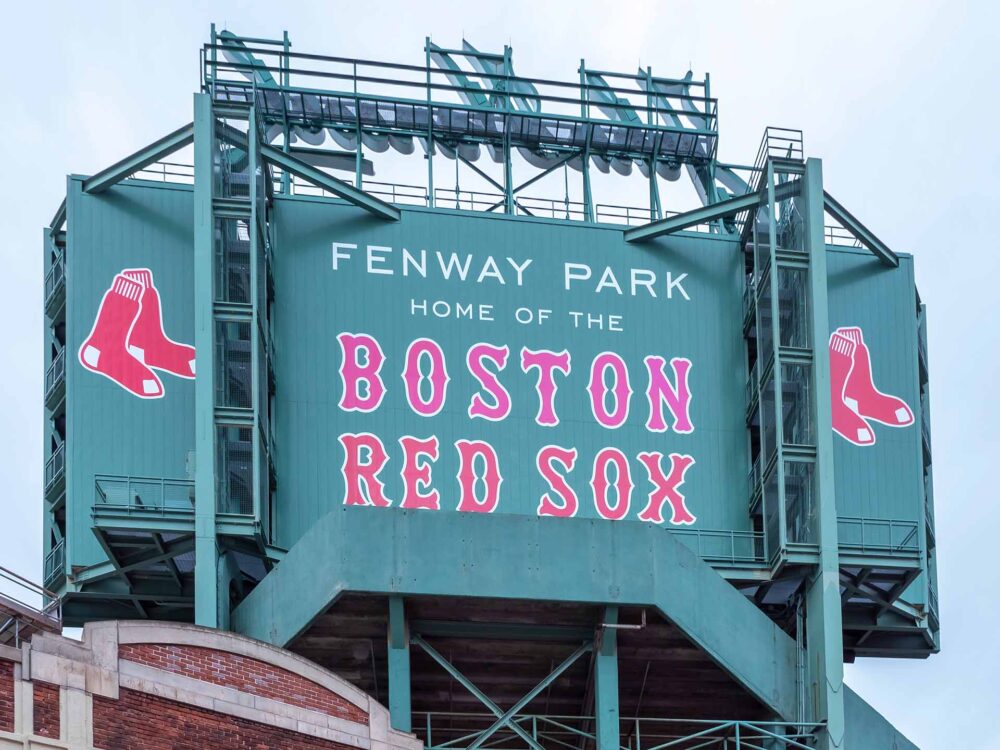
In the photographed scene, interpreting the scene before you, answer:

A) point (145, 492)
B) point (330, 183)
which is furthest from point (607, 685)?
point (330, 183)

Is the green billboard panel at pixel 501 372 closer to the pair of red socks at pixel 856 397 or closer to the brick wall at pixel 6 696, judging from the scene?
the pair of red socks at pixel 856 397

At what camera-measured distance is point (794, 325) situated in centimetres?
5469

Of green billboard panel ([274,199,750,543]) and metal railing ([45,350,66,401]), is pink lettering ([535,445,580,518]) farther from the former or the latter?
metal railing ([45,350,66,401])

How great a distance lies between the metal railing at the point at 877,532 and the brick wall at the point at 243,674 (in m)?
18.2

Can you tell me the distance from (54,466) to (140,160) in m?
7.67

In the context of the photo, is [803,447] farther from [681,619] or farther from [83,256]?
[83,256]

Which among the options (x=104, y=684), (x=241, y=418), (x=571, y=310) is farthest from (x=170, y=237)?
(x=104, y=684)

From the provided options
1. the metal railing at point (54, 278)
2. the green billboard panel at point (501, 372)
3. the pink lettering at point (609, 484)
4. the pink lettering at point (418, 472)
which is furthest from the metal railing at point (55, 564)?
the pink lettering at point (609, 484)

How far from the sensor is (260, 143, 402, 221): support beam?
2148 inches

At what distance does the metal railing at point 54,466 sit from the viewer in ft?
177

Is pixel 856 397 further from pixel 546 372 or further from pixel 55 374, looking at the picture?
pixel 55 374

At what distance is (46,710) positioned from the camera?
3422 centimetres

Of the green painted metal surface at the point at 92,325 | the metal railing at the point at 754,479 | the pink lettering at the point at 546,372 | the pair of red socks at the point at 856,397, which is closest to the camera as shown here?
the green painted metal surface at the point at 92,325

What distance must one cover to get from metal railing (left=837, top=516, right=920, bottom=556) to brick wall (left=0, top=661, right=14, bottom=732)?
25.7m
